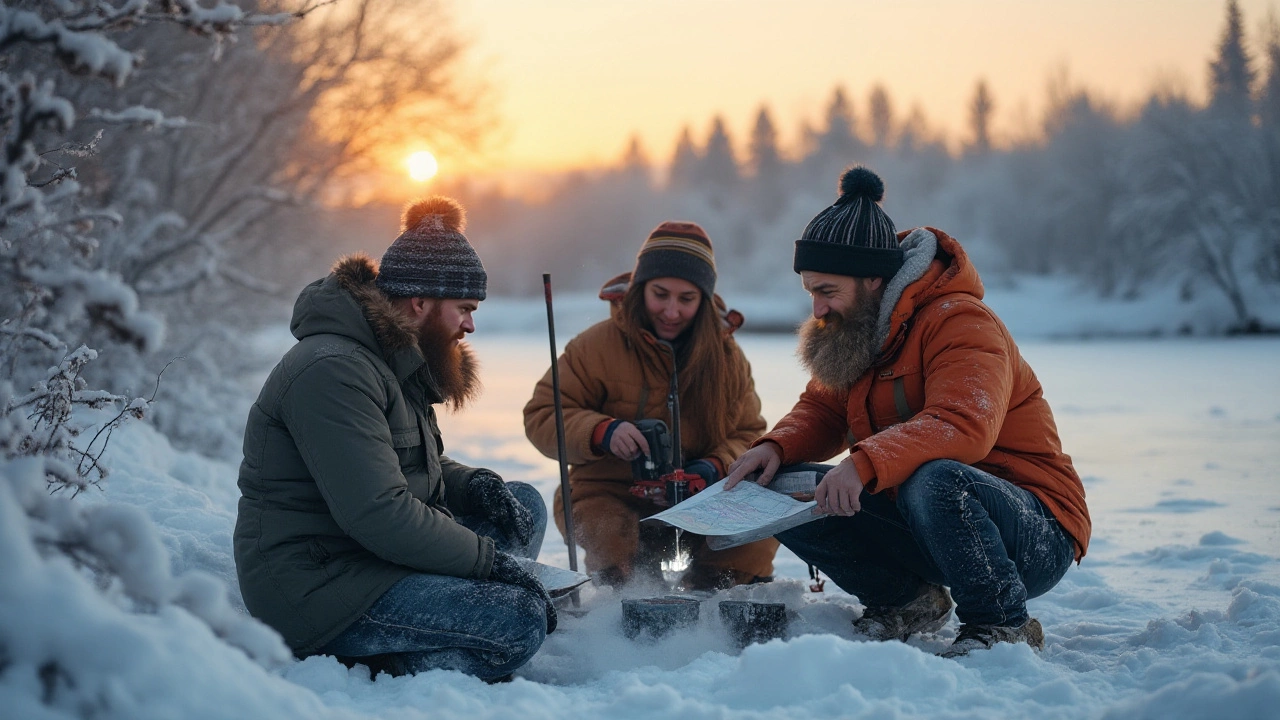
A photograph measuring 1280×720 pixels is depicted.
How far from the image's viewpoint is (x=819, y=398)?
392 centimetres

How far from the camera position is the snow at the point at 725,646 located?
6.02 ft

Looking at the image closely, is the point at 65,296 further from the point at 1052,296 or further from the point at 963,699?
the point at 1052,296

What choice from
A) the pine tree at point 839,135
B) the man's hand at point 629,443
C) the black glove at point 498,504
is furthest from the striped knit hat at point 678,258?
the pine tree at point 839,135

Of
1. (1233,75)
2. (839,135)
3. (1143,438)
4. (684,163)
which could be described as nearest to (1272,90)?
(1233,75)

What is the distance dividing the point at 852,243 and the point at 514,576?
1.53m

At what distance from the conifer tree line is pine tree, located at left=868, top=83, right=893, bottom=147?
148 millimetres

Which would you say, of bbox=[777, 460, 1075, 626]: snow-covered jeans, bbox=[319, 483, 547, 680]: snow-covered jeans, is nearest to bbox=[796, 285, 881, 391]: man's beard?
bbox=[777, 460, 1075, 626]: snow-covered jeans

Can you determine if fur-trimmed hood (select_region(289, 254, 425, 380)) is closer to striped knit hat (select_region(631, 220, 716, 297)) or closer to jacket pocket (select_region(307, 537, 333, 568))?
jacket pocket (select_region(307, 537, 333, 568))

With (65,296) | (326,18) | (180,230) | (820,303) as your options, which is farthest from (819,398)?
(326,18)

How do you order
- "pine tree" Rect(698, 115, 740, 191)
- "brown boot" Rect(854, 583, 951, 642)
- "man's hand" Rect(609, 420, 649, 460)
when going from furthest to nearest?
"pine tree" Rect(698, 115, 740, 191), "man's hand" Rect(609, 420, 649, 460), "brown boot" Rect(854, 583, 951, 642)

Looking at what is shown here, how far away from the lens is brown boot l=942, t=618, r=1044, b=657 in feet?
10.0

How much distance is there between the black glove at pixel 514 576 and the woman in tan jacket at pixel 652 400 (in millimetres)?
1205

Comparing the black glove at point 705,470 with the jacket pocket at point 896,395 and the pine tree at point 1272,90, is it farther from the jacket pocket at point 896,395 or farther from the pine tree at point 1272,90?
the pine tree at point 1272,90

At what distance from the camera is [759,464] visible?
→ 373 centimetres
